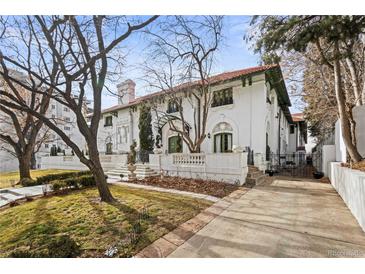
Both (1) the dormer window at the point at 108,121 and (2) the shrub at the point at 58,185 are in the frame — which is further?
(1) the dormer window at the point at 108,121

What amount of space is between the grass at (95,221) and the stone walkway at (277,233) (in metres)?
0.53

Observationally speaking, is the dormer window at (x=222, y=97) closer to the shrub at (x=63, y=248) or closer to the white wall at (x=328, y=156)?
the white wall at (x=328, y=156)

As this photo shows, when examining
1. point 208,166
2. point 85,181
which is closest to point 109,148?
point 85,181

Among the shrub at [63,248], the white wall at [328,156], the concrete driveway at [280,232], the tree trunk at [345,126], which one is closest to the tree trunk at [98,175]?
the shrub at [63,248]

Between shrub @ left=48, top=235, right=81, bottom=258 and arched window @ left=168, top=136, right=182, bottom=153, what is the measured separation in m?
9.72

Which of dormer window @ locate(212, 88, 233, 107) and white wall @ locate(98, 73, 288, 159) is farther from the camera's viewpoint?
dormer window @ locate(212, 88, 233, 107)

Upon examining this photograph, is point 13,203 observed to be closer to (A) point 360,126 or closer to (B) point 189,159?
(B) point 189,159

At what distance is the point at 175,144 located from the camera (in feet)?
43.8

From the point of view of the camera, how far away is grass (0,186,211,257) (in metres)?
3.07

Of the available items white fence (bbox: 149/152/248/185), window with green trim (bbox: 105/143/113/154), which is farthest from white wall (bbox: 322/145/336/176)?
window with green trim (bbox: 105/143/113/154)

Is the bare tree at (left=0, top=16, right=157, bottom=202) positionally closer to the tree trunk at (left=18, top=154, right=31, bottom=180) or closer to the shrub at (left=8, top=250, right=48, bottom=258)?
the shrub at (left=8, top=250, right=48, bottom=258)

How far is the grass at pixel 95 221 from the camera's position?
307cm

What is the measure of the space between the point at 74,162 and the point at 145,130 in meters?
6.19

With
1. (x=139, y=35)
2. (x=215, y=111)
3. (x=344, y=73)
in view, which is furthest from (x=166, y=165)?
(x=344, y=73)
